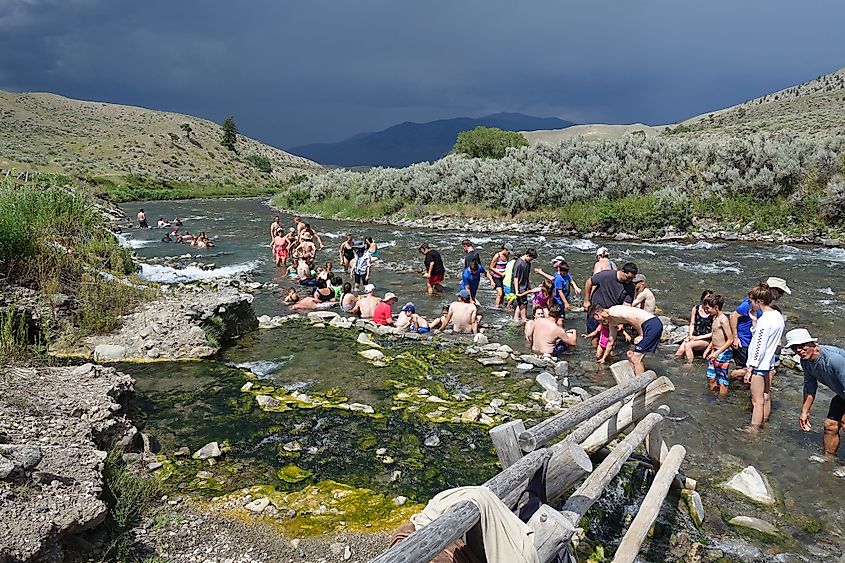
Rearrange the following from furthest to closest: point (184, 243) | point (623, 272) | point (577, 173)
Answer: point (577, 173) → point (184, 243) → point (623, 272)

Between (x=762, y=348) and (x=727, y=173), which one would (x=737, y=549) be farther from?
(x=727, y=173)

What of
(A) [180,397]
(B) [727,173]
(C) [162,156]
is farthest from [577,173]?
(C) [162,156]

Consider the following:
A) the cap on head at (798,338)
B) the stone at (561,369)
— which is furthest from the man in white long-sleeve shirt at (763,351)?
the stone at (561,369)

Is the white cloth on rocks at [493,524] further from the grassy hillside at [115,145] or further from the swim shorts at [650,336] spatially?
the grassy hillside at [115,145]

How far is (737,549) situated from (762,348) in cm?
367

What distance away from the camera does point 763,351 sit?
792 cm

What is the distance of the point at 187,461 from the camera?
6.37m

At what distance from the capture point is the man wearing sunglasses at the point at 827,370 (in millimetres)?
6730

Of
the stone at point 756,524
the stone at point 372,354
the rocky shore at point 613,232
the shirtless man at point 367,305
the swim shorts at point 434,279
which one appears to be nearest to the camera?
the stone at point 756,524

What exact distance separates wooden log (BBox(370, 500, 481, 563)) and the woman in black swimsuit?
9190mm

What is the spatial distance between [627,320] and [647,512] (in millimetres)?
5518

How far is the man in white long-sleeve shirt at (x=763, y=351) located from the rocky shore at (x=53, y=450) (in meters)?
8.42

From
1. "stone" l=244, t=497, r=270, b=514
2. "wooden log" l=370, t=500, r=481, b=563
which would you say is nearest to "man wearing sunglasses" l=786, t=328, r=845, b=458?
"wooden log" l=370, t=500, r=481, b=563

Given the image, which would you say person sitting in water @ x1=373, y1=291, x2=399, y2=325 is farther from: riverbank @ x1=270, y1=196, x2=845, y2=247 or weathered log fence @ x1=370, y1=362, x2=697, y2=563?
riverbank @ x1=270, y1=196, x2=845, y2=247
